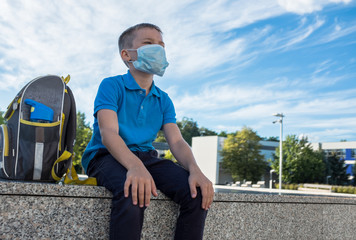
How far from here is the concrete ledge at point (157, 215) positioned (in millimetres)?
1941

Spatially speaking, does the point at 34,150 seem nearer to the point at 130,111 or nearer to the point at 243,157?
the point at 130,111

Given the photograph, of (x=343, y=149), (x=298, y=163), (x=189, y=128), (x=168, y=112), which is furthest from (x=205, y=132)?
(x=168, y=112)

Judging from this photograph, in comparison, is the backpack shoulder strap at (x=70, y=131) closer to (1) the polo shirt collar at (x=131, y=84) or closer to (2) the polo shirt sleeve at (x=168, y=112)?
(1) the polo shirt collar at (x=131, y=84)

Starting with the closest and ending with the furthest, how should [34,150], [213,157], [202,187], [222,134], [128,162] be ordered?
1. [128,162]
2. [202,187]
3. [34,150]
4. [213,157]
5. [222,134]

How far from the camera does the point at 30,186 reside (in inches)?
76.9

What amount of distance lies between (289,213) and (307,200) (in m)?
0.26

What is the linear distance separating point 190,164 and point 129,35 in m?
1.20

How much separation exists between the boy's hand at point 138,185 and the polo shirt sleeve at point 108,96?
0.54m

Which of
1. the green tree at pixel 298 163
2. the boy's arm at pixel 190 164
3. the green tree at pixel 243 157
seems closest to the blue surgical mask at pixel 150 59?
the boy's arm at pixel 190 164

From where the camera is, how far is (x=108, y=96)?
240 cm

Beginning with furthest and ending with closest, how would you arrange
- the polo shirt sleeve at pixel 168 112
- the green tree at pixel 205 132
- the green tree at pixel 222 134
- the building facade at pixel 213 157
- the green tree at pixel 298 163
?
1. the green tree at pixel 205 132
2. the green tree at pixel 222 134
3. the building facade at pixel 213 157
4. the green tree at pixel 298 163
5. the polo shirt sleeve at pixel 168 112

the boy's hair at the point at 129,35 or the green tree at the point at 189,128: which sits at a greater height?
the green tree at the point at 189,128

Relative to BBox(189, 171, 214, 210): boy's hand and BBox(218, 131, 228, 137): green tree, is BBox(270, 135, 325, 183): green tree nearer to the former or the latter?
BBox(189, 171, 214, 210): boy's hand

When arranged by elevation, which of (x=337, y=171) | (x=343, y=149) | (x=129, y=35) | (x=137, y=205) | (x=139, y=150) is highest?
(x=343, y=149)
